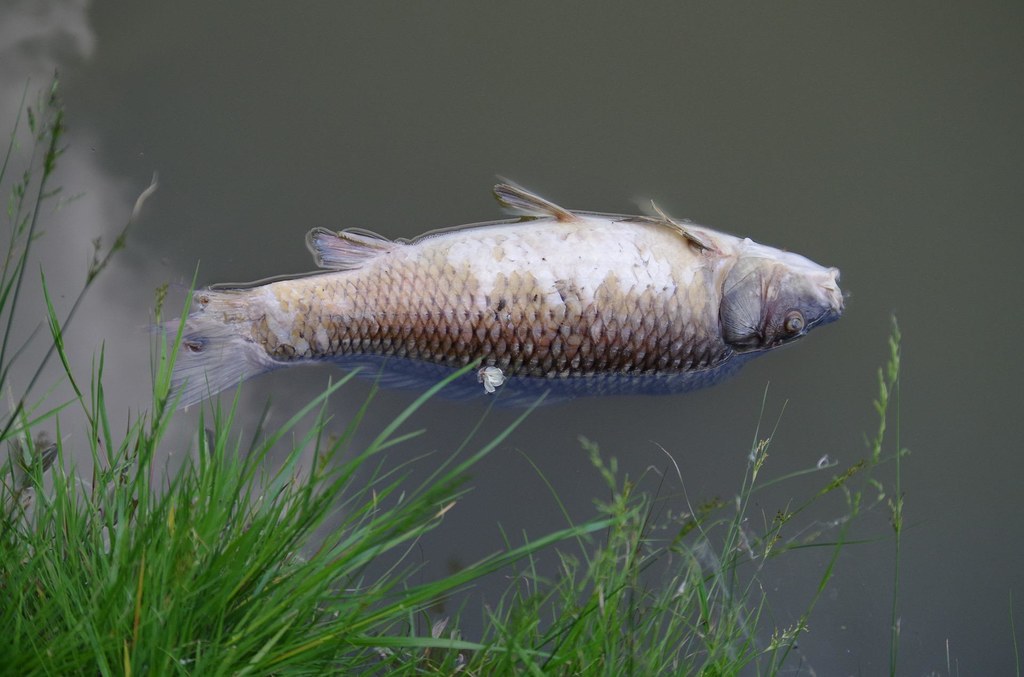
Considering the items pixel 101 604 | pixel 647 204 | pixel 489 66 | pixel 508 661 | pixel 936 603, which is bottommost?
pixel 936 603

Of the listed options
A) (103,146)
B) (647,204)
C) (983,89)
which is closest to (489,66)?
(647,204)

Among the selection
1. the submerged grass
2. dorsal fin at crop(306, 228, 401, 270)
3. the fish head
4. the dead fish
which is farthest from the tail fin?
the fish head

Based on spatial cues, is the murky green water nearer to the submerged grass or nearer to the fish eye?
the fish eye

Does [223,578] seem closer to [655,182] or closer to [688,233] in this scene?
[688,233]

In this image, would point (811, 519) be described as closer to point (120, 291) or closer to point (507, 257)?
point (507, 257)

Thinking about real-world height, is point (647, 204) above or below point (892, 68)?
below

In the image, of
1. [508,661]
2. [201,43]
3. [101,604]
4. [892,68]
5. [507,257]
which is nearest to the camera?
[101,604]
